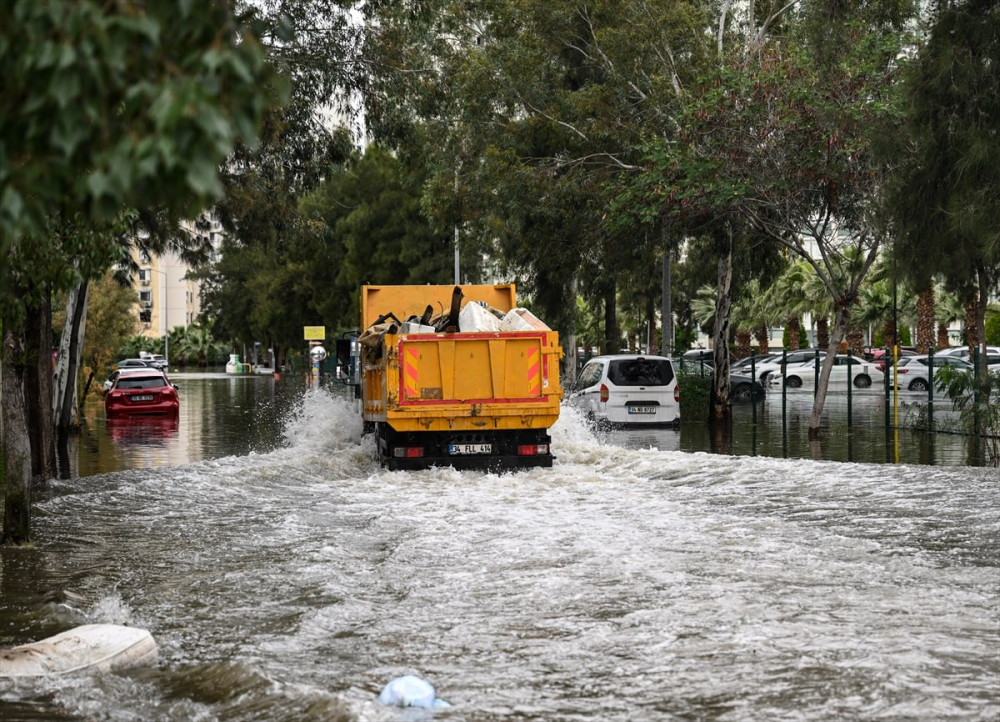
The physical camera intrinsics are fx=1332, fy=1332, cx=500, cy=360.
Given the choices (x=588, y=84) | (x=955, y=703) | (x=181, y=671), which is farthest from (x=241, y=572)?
(x=588, y=84)

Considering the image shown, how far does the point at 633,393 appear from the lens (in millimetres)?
27250

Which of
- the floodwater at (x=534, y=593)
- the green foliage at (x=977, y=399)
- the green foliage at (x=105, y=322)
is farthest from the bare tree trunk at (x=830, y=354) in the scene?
the green foliage at (x=105, y=322)

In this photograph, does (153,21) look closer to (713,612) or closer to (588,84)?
(713,612)

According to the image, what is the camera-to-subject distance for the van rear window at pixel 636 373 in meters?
27.3

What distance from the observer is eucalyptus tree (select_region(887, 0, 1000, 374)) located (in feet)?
56.1

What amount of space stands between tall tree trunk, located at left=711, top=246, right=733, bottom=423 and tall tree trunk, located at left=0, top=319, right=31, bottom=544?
20677mm

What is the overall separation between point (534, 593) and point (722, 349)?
22584 mm

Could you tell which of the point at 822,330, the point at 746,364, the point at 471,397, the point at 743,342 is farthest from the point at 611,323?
the point at 471,397

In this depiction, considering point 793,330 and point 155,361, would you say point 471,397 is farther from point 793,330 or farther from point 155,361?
point 155,361

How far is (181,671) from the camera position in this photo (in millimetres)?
7047

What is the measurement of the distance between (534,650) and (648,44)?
22.6 metres

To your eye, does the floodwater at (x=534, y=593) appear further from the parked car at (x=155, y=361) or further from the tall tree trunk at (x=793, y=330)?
the parked car at (x=155, y=361)

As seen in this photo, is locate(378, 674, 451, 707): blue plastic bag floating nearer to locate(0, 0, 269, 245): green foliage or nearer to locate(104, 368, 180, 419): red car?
locate(0, 0, 269, 245): green foliage

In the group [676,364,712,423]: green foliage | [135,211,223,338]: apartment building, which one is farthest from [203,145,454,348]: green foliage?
[135,211,223,338]: apartment building
